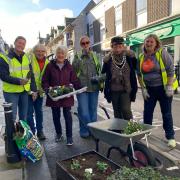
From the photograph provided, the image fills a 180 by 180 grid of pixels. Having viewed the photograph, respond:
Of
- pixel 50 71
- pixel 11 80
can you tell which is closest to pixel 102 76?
pixel 50 71

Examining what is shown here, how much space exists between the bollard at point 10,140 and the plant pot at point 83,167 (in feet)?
3.91

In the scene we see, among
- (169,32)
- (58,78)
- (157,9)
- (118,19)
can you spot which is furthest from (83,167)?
(118,19)

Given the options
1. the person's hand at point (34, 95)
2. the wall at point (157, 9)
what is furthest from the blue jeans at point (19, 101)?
the wall at point (157, 9)

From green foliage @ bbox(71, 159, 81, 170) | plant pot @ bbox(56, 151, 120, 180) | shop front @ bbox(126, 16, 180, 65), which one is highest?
shop front @ bbox(126, 16, 180, 65)

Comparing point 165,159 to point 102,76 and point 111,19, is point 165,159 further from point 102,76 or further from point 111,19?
point 111,19

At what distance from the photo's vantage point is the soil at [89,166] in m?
3.11

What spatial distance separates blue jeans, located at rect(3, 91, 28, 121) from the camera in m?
4.72

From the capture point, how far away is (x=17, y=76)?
468cm

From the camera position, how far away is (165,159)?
171 inches

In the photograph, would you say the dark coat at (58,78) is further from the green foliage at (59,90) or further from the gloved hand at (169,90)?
the gloved hand at (169,90)

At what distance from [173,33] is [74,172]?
13.7 meters

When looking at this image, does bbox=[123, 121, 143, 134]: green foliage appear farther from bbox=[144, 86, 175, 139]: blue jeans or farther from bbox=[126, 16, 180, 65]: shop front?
bbox=[126, 16, 180, 65]: shop front

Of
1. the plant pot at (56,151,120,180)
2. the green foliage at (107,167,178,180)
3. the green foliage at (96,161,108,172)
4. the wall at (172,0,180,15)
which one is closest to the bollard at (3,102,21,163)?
the plant pot at (56,151,120,180)

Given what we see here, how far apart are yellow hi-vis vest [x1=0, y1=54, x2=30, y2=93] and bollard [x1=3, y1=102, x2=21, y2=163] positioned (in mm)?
466
